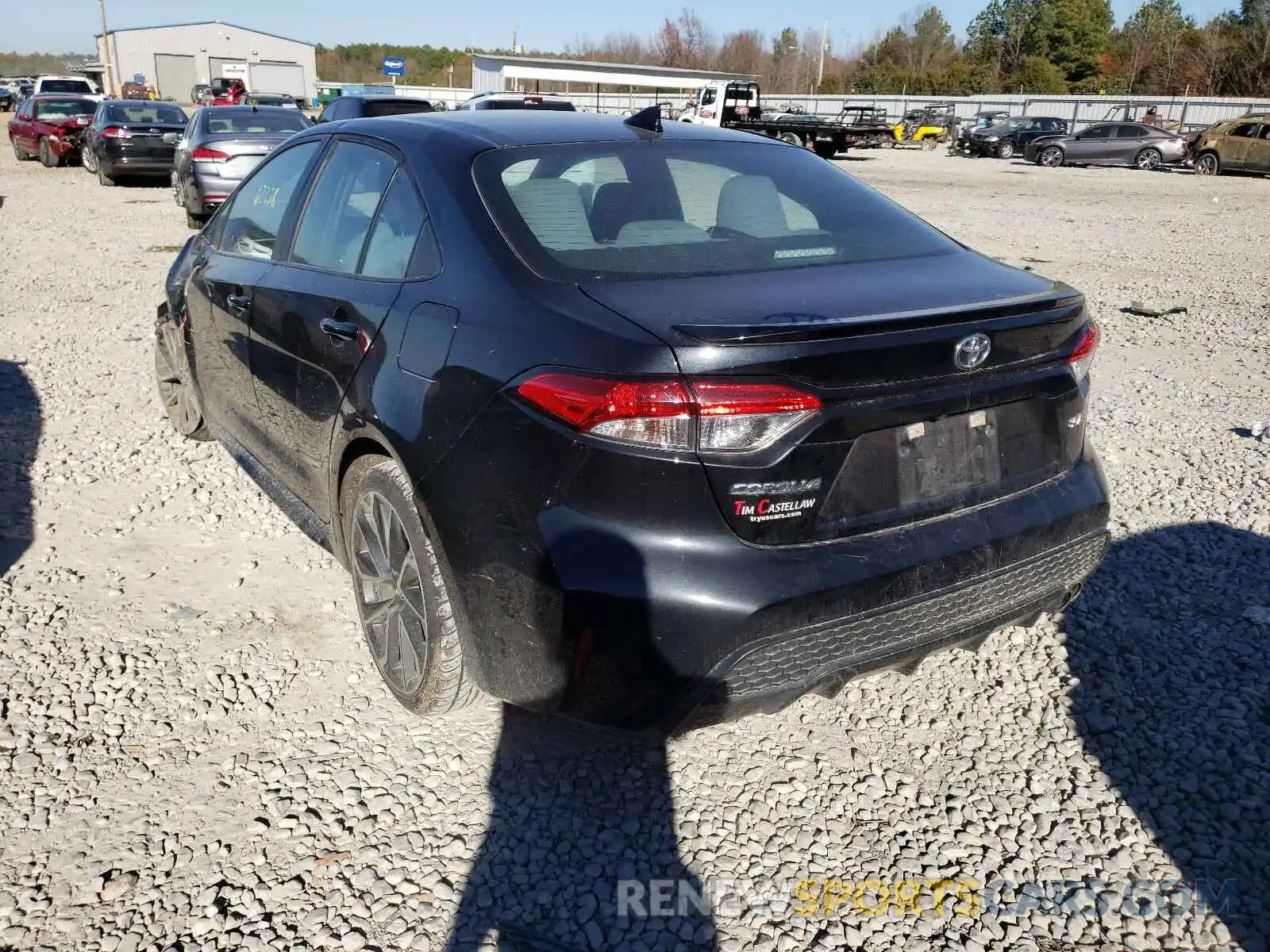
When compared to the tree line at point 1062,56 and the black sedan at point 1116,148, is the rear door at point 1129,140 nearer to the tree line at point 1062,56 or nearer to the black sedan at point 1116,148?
the black sedan at point 1116,148

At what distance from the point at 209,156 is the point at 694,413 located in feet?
42.1

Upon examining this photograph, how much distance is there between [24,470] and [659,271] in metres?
3.97

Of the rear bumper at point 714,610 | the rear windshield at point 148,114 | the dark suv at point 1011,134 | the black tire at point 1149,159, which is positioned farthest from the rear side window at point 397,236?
the dark suv at point 1011,134

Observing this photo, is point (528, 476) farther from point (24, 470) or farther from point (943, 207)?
point (943, 207)

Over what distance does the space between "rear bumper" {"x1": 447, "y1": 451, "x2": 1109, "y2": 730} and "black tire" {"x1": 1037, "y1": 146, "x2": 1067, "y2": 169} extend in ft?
108

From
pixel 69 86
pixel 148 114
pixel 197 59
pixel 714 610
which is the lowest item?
pixel 714 610

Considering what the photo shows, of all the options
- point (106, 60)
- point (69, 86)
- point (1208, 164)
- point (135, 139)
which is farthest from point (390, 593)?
point (106, 60)

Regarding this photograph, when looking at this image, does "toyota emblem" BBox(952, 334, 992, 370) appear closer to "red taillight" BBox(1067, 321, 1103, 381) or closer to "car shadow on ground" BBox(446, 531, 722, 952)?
Answer: "red taillight" BBox(1067, 321, 1103, 381)

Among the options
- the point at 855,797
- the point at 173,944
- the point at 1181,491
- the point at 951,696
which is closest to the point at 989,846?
the point at 855,797

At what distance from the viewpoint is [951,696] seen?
10.8 ft

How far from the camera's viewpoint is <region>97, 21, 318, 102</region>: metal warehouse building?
7506 centimetres

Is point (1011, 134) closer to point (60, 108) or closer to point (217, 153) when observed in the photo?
point (60, 108)

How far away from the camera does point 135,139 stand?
18547mm

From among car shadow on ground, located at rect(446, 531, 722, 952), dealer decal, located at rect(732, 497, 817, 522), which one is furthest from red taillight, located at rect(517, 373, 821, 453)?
car shadow on ground, located at rect(446, 531, 722, 952)
